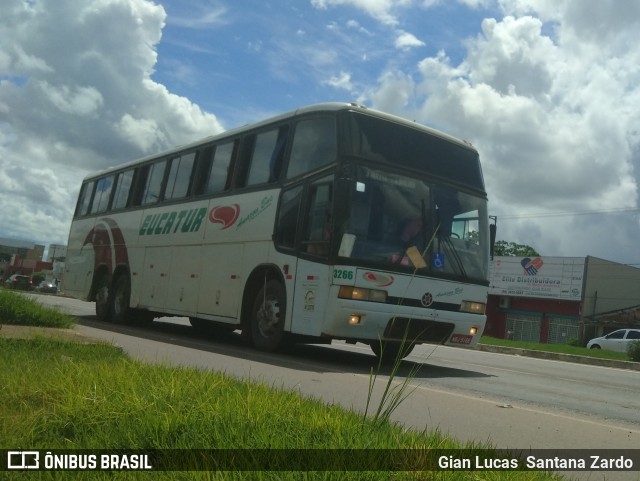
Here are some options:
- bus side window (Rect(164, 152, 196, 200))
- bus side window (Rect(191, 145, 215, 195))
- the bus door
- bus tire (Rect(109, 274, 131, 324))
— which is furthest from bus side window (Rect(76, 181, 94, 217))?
the bus door

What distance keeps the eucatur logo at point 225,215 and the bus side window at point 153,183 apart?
3.05 metres

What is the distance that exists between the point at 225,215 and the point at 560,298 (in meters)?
37.0

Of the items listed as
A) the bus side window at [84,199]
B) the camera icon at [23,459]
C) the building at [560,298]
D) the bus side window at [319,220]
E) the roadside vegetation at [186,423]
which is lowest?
the camera icon at [23,459]

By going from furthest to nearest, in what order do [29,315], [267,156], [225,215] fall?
[225,215], [29,315], [267,156]

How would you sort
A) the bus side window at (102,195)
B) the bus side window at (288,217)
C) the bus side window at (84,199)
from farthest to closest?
the bus side window at (84,199), the bus side window at (102,195), the bus side window at (288,217)

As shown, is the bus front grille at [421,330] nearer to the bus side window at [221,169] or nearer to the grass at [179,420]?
the grass at [179,420]

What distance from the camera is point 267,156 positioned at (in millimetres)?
11992

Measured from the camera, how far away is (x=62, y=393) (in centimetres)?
505

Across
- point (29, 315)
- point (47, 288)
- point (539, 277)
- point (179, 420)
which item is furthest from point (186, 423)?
point (47, 288)

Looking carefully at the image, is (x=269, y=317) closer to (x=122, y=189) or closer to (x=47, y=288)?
(x=122, y=189)

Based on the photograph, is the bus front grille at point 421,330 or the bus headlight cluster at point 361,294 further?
the bus front grille at point 421,330

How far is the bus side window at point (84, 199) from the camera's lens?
2009 cm

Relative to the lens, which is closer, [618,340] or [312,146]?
[312,146]

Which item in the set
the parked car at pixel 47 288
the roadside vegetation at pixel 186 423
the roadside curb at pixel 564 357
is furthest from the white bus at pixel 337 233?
the parked car at pixel 47 288
